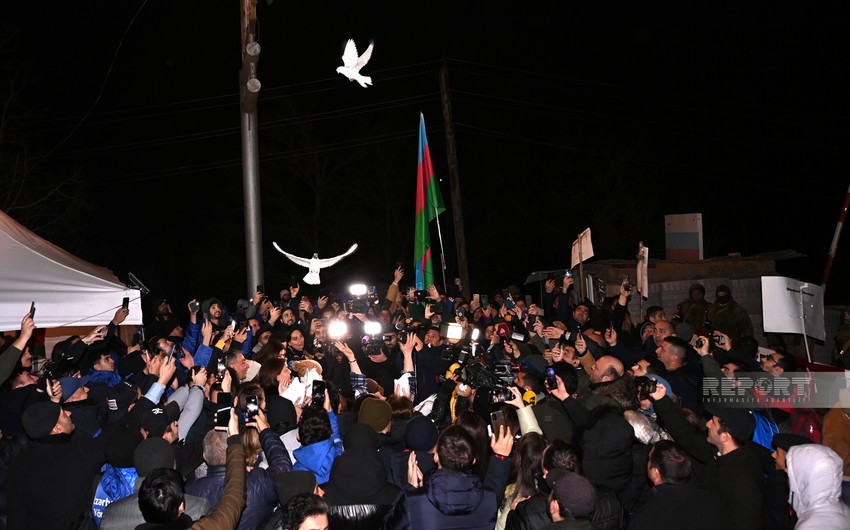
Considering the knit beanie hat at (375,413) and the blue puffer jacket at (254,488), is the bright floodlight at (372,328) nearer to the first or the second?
the knit beanie hat at (375,413)

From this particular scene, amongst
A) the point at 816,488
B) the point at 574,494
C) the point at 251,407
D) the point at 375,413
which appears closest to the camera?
the point at 574,494

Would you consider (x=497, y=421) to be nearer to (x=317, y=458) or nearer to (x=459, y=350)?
(x=317, y=458)

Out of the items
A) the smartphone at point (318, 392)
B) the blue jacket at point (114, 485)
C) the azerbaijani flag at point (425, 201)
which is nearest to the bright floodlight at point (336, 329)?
the smartphone at point (318, 392)

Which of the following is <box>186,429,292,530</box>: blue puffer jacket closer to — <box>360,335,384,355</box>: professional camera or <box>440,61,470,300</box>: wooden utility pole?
<box>360,335,384,355</box>: professional camera

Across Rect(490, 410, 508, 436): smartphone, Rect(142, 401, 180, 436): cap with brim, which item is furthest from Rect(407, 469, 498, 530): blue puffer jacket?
Rect(142, 401, 180, 436): cap with brim

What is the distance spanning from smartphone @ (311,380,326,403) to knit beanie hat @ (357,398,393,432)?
0.33 m

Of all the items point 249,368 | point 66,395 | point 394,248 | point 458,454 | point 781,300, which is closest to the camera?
point 458,454

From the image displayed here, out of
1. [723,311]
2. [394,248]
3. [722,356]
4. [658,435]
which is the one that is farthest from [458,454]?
[394,248]

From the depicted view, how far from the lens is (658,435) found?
5.66 metres

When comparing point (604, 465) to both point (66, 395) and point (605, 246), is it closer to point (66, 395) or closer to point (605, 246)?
point (66, 395)

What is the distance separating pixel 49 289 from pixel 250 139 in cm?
458

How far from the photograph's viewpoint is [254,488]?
4.78 metres

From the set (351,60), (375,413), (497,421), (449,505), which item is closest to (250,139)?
(351,60)

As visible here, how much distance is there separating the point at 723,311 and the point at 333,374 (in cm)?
548
